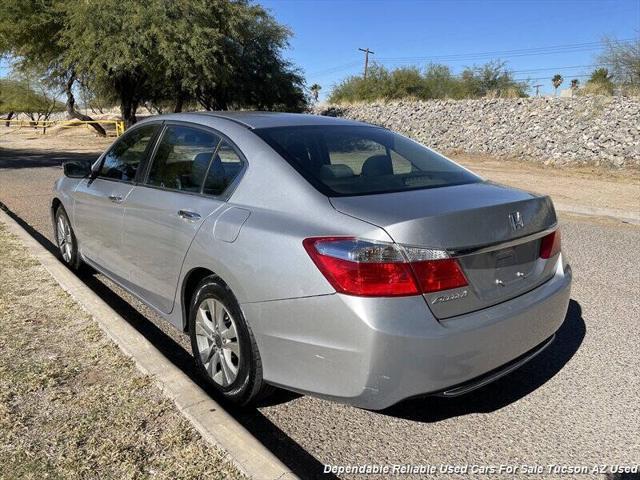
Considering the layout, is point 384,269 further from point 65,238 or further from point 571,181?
point 571,181

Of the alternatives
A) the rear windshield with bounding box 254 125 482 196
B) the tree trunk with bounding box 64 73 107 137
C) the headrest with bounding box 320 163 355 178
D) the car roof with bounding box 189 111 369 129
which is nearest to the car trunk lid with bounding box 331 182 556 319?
the rear windshield with bounding box 254 125 482 196

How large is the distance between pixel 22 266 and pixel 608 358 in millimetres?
5263

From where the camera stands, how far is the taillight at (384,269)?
2.47m

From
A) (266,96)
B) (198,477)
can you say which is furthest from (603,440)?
(266,96)

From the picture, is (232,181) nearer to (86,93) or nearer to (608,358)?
(608,358)

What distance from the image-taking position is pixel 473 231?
2.64 m

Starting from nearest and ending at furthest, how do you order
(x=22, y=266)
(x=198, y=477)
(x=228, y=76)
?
1. (x=198, y=477)
2. (x=22, y=266)
3. (x=228, y=76)

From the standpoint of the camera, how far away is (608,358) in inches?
151

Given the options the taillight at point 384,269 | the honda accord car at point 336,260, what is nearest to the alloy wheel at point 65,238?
the honda accord car at point 336,260

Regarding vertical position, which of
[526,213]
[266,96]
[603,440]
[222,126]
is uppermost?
[266,96]

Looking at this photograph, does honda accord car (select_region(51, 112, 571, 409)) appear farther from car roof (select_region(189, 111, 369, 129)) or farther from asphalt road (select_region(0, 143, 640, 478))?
asphalt road (select_region(0, 143, 640, 478))

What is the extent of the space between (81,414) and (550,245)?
2741 mm

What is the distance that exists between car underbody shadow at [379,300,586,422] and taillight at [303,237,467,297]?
2.50ft

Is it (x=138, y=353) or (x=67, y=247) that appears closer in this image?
(x=138, y=353)
